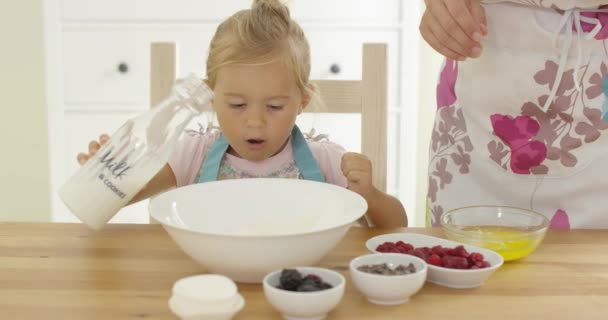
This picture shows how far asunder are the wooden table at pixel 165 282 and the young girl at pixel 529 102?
0.21 meters

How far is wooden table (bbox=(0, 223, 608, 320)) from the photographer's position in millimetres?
708

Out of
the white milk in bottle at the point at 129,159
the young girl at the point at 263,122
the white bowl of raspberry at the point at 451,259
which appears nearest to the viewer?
the white bowl of raspberry at the point at 451,259

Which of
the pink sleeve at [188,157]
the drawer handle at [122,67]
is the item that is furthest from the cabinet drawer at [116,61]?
the pink sleeve at [188,157]

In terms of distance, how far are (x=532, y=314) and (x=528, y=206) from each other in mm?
576

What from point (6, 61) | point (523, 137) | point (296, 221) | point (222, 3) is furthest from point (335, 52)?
point (296, 221)

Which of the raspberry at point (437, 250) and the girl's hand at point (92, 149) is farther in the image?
the girl's hand at point (92, 149)

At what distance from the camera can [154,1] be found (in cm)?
250

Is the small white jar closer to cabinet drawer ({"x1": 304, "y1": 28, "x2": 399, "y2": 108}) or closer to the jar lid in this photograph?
the jar lid

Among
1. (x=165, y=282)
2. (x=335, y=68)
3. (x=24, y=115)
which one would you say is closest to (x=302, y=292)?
(x=165, y=282)

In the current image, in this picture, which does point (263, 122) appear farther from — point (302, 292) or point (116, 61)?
point (116, 61)

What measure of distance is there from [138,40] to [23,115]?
20.6 inches

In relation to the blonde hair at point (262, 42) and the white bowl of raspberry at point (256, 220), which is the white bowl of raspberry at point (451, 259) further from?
the blonde hair at point (262, 42)

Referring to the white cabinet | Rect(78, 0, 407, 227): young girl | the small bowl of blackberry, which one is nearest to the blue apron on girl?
Rect(78, 0, 407, 227): young girl

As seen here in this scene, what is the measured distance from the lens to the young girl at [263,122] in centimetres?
118
